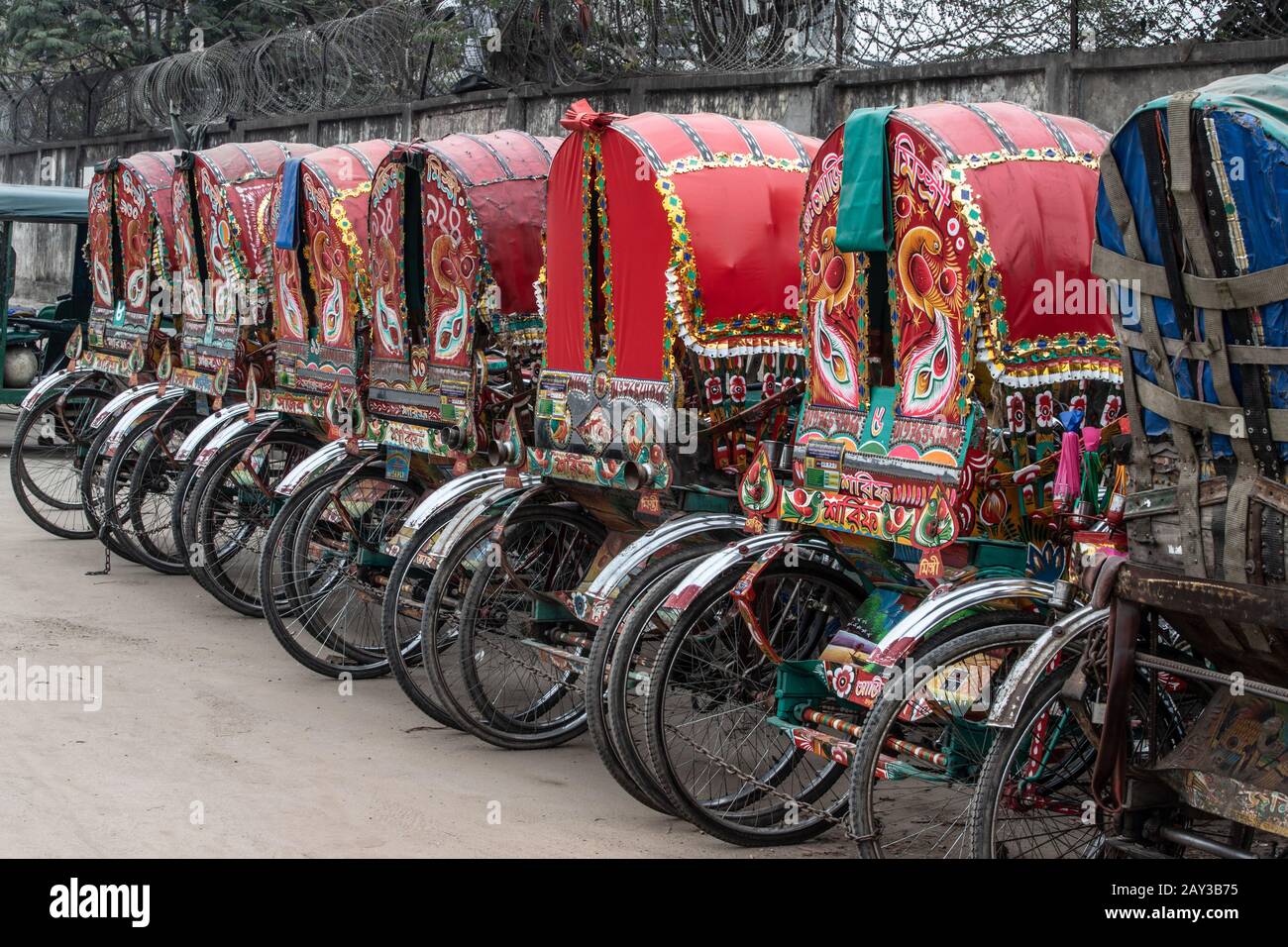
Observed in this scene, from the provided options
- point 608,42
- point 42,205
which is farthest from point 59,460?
point 608,42

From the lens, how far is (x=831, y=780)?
16.7 feet

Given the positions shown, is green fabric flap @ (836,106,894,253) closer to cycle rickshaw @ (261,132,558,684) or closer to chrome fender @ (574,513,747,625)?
chrome fender @ (574,513,747,625)

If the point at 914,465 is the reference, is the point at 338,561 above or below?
below

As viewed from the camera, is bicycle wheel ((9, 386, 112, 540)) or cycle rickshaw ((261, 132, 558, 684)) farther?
bicycle wheel ((9, 386, 112, 540))

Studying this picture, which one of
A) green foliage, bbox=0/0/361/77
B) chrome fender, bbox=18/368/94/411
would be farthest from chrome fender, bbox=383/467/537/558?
green foliage, bbox=0/0/361/77

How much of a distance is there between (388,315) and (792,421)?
7.83ft

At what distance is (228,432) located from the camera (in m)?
8.29

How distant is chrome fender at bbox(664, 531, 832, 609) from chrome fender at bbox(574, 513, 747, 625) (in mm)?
376

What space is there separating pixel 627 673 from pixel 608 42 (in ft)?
21.9

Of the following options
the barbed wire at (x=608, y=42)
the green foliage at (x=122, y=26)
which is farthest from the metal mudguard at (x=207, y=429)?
the green foliage at (x=122, y=26)

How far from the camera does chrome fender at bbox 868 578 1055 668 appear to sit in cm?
433

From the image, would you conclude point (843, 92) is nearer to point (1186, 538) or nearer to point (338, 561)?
point (338, 561)

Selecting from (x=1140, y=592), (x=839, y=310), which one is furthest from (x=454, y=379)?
(x=1140, y=592)

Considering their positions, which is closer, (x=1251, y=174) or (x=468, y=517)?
(x=1251, y=174)
